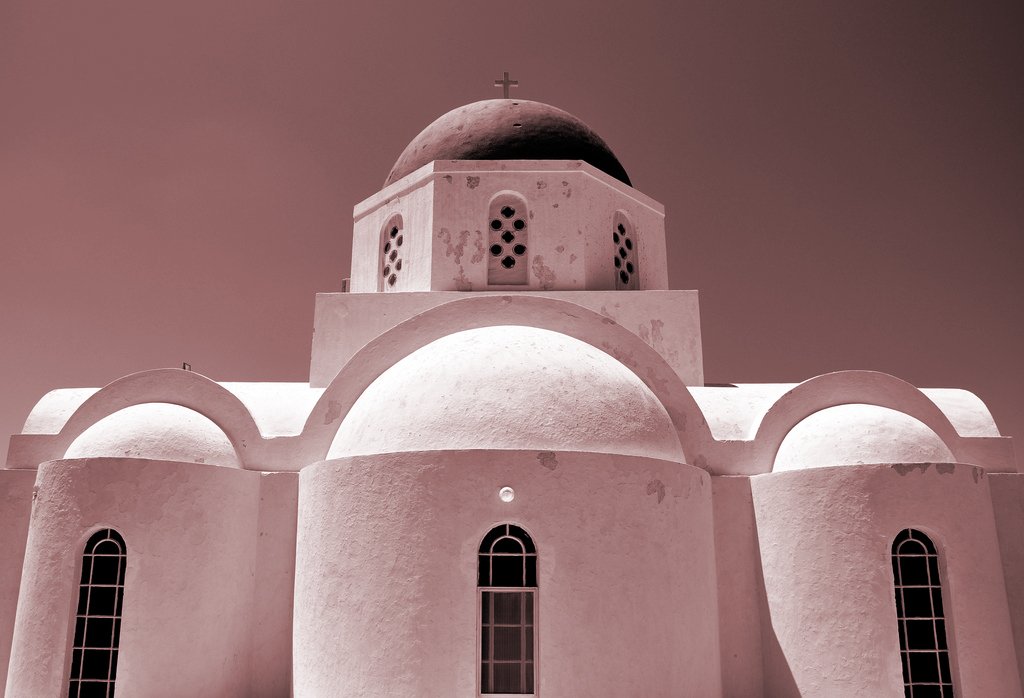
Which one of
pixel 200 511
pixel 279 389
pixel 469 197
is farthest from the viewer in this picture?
pixel 469 197

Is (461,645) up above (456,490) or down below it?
below

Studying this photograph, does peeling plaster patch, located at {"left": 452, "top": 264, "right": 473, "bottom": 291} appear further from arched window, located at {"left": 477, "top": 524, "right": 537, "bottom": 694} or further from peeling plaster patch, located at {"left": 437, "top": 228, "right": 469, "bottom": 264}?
arched window, located at {"left": 477, "top": 524, "right": 537, "bottom": 694}

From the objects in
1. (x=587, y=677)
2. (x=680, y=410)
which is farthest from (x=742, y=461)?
(x=587, y=677)

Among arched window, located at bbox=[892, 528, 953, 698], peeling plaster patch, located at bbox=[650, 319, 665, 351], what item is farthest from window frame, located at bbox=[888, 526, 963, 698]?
peeling plaster patch, located at bbox=[650, 319, 665, 351]

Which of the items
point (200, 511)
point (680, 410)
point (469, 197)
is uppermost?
point (469, 197)

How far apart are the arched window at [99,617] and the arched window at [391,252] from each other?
5.62 metres

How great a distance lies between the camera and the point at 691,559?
863 cm

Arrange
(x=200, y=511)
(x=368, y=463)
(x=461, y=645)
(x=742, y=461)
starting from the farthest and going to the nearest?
1. (x=742, y=461)
2. (x=200, y=511)
3. (x=368, y=463)
4. (x=461, y=645)

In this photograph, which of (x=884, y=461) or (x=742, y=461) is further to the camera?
(x=742, y=461)

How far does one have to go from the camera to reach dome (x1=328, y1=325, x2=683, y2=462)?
841cm

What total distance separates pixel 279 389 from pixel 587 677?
19.8 ft

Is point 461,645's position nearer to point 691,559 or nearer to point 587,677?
point 587,677

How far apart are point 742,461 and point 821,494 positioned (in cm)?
111

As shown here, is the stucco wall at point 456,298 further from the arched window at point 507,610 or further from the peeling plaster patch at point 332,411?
the arched window at point 507,610
